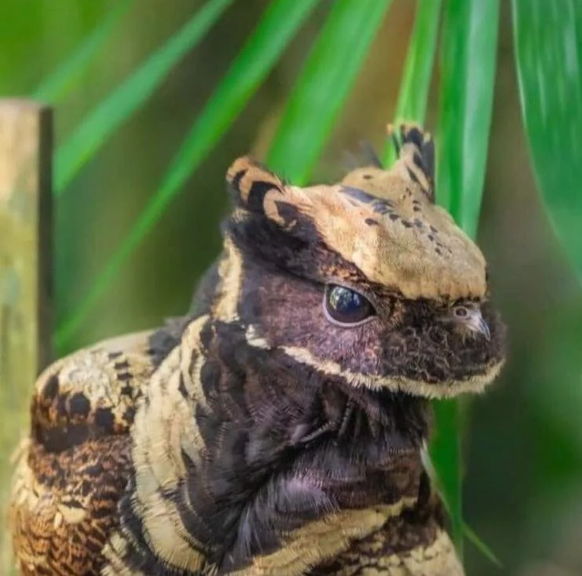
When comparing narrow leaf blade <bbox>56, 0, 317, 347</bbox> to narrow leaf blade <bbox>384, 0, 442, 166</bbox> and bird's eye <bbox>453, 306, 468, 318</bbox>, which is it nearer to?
narrow leaf blade <bbox>384, 0, 442, 166</bbox>

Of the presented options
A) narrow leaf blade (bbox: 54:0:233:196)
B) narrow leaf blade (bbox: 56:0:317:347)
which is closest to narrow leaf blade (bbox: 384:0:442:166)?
narrow leaf blade (bbox: 56:0:317:347)

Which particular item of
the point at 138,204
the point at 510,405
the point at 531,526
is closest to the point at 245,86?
the point at 138,204

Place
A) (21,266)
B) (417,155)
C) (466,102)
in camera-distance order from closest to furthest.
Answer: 1. (417,155)
2. (466,102)
3. (21,266)

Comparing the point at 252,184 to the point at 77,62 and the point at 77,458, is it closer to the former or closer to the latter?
the point at 77,458

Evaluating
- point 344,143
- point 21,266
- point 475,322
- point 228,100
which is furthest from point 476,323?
point 21,266

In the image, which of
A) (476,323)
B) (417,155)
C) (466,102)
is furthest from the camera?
(466,102)

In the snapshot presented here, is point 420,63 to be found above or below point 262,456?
above

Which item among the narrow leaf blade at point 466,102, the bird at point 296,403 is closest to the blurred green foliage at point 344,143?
the narrow leaf blade at point 466,102
